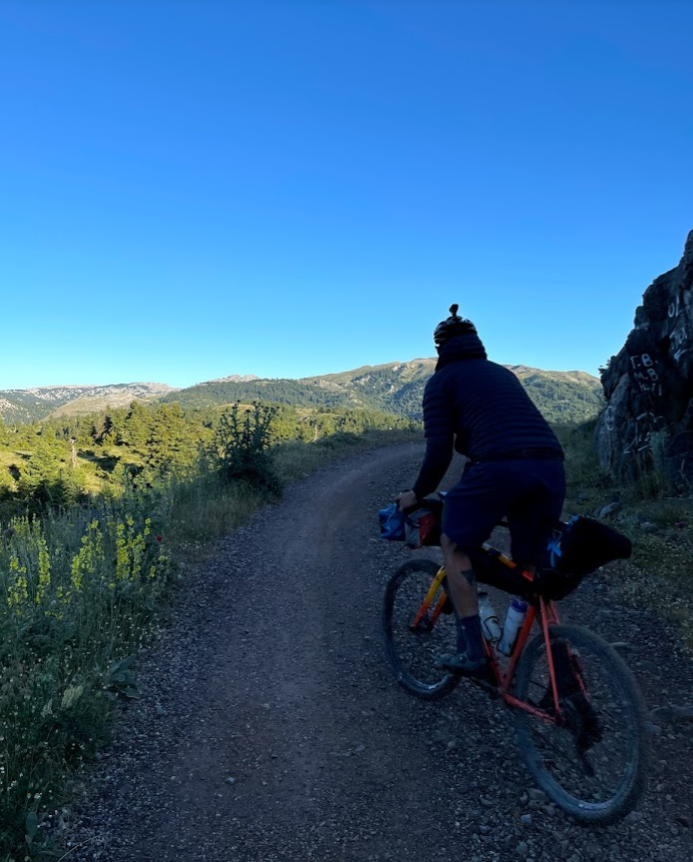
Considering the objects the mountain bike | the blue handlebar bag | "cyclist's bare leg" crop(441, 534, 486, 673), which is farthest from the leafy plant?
the mountain bike

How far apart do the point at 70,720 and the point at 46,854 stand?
0.92 m

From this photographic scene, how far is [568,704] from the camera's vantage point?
2.96m

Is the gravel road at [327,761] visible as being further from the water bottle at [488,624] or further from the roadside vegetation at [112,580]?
the water bottle at [488,624]

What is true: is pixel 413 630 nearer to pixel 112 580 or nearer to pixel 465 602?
pixel 465 602

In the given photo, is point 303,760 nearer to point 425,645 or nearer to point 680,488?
point 425,645

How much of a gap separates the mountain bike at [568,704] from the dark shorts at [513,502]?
8.9 inches

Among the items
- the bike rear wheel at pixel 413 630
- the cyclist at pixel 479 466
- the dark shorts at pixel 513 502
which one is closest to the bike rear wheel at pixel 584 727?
the cyclist at pixel 479 466

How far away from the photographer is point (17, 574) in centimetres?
529

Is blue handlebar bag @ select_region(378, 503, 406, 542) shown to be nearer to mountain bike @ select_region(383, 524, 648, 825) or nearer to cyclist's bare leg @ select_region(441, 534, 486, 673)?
cyclist's bare leg @ select_region(441, 534, 486, 673)

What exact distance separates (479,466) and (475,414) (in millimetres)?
338

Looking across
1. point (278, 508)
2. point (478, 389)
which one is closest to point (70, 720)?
point (478, 389)

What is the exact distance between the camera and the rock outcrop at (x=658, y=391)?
Answer: 31.1 feet

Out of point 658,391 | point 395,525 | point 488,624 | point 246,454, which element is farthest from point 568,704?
point 246,454

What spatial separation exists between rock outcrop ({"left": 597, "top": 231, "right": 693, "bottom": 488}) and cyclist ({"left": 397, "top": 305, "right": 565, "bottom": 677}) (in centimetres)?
699
